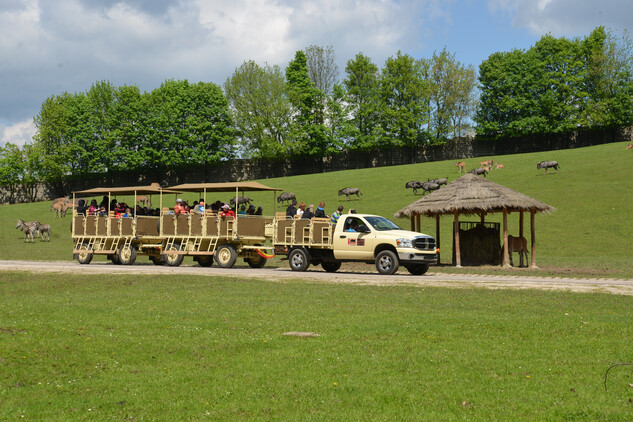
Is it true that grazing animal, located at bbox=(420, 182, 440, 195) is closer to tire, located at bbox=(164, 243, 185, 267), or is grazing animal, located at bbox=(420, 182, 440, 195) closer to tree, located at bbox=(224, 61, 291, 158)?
tire, located at bbox=(164, 243, 185, 267)

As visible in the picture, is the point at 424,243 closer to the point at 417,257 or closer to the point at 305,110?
the point at 417,257

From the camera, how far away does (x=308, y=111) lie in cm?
8900

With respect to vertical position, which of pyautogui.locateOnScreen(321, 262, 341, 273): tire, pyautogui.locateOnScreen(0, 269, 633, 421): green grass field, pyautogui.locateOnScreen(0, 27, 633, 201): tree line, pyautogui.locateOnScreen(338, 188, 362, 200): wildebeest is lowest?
pyautogui.locateOnScreen(0, 269, 633, 421): green grass field

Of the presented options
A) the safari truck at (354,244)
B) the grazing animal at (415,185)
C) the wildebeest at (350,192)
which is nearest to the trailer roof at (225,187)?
the safari truck at (354,244)

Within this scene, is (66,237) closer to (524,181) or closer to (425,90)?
(524,181)

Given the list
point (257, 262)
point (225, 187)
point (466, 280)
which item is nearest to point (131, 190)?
point (225, 187)

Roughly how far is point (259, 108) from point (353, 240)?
220ft

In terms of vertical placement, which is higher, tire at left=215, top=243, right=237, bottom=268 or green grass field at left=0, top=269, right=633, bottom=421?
tire at left=215, top=243, right=237, bottom=268

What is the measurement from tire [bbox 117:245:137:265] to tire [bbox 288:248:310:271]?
8.37 m

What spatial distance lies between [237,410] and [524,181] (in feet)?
157

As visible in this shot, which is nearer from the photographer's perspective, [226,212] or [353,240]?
[353,240]

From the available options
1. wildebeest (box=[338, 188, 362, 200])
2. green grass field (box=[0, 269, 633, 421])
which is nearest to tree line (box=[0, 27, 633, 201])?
wildebeest (box=[338, 188, 362, 200])

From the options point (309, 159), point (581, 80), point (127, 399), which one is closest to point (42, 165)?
point (309, 159)

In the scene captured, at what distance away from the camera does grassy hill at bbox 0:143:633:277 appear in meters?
32.7
